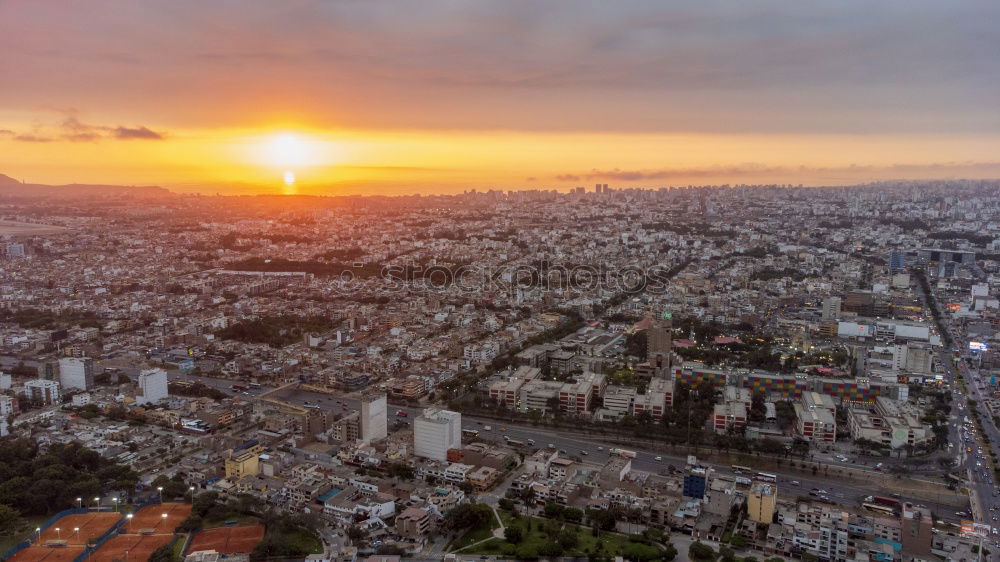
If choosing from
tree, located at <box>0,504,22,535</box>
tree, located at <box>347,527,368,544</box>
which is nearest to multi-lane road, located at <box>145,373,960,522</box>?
tree, located at <box>347,527,368,544</box>

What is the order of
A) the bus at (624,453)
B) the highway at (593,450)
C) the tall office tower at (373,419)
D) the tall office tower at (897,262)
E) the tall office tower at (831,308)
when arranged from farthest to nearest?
the tall office tower at (897,262)
the tall office tower at (831,308)
the tall office tower at (373,419)
the bus at (624,453)
the highway at (593,450)

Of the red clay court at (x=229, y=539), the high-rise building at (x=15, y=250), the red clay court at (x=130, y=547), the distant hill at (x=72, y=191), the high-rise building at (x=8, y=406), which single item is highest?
the distant hill at (x=72, y=191)

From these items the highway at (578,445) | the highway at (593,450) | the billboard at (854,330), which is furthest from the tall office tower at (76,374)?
the billboard at (854,330)

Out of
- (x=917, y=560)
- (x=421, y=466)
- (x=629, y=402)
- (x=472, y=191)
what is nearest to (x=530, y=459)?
(x=421, y=466)

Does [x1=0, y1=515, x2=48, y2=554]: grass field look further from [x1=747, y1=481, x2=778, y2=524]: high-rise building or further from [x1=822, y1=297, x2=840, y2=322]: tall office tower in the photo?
[x1=822, y1=297, x2=840, y2=322]: tall office tower

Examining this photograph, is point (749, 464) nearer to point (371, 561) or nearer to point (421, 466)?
point (421, 466)

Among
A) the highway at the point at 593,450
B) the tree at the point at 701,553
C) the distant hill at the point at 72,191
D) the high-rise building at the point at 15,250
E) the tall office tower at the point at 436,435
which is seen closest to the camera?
the tree at the point at 701,553

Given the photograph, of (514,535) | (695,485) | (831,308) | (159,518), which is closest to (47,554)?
(159,518)

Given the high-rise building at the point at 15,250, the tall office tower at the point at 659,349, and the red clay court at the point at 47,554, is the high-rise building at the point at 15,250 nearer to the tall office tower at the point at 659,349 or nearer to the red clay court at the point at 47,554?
the red clay court at the point at 47,554
